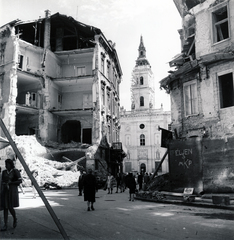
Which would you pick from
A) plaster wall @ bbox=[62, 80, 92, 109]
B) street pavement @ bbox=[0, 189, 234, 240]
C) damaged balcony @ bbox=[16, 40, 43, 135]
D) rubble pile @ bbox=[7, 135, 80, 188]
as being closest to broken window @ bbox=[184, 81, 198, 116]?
street pavement @ bbox=[0, 189, 234, 240]

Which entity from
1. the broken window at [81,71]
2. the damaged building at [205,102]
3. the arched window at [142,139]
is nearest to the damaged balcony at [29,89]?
the broken window at [81,71]

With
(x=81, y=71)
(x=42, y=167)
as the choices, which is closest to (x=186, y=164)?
(x=42, y=167)

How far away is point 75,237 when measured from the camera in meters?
6.02

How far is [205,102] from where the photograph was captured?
607 inches

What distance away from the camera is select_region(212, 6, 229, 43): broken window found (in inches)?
614

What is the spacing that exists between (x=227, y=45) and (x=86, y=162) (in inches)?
718

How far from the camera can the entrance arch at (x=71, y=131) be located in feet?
113

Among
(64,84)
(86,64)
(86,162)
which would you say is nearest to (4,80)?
(64,84)

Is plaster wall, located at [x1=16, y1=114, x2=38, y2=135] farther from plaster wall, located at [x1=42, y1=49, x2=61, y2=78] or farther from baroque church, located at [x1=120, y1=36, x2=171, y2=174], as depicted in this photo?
baroque church, located at [x1=120, y1=36, x2=171, y2=174]

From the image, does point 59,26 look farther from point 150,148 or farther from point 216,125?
point 150,148

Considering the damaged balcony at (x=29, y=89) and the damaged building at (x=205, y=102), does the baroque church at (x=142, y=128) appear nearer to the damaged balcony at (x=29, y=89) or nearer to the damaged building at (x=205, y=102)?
the damaged balcony at (x=29, y=89)

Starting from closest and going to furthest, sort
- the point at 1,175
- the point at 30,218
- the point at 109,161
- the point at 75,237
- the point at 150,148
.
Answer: the point at 75,237 → the point at 1,175 → the point at 30,218 → the point at 109,161 → the point at 150,148

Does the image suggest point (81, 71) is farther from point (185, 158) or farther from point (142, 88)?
point (142, 88)

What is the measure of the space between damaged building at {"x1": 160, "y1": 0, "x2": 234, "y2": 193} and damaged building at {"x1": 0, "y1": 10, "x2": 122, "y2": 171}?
14774 millimetres
